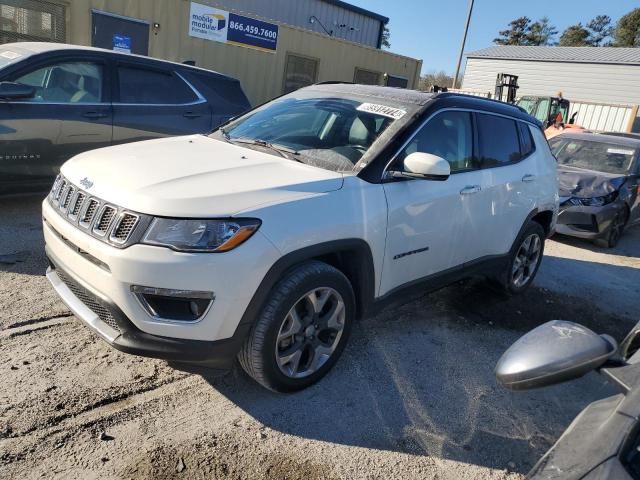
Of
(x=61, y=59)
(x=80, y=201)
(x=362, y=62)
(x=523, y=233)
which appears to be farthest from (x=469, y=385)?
(x=362, y=62)

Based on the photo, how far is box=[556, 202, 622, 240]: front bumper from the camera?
731cm

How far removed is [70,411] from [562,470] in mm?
2361

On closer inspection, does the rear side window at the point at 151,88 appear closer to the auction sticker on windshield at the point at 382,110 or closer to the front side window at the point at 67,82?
the front side window at the point at 67,82

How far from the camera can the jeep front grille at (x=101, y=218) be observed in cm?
246

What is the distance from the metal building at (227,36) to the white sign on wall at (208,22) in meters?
0.02

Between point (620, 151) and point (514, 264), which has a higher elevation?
point (620, 151)

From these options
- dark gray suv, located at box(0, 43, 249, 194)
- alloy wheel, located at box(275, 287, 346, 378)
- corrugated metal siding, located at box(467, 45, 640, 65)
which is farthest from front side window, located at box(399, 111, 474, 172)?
corrugated metal siding, located at box(467, 45, 640, 65)

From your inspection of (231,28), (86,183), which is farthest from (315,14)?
(86,183)

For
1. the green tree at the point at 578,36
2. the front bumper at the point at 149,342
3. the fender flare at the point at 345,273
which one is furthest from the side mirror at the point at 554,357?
the green tree at the point at 578,36

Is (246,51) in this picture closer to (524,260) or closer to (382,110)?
(524,260)

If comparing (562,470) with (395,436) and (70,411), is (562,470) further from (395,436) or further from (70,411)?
(70,411)

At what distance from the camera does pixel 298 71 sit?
15219 mm

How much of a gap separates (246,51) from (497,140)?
10.8 m

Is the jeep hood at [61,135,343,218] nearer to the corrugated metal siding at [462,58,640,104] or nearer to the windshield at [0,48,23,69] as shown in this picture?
the windshield at [0,48,23,69]
